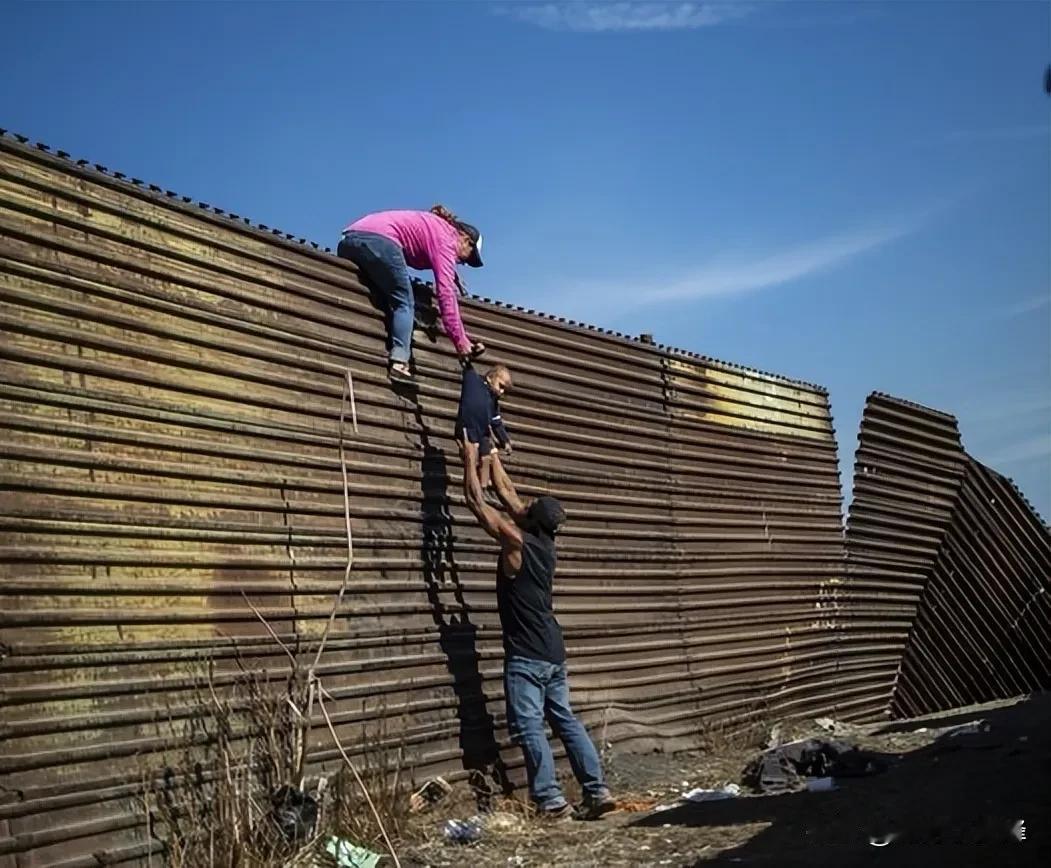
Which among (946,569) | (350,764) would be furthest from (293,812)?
(946,569)

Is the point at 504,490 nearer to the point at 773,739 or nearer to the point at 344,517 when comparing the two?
the point at 344,517

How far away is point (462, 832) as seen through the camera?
6609 millimetres

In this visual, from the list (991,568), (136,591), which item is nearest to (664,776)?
(136,591)

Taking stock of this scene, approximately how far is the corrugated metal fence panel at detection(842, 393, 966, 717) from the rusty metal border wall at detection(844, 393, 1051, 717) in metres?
0.01

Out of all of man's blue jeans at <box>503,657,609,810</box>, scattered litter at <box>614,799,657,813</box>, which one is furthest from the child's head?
scattered litter at <box>614,799,657,813</box>

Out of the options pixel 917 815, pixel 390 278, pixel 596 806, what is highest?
pixel 390 278

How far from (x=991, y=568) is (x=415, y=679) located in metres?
8.84

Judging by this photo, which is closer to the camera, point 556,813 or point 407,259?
point 556,813

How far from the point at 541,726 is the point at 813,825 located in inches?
62.7

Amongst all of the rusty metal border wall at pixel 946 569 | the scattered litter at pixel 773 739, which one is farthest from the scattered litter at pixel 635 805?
the rusty metal border wall at pixel 946 569

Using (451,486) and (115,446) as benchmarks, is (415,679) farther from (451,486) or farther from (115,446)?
(115,446)

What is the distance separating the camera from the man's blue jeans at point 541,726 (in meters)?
7.19

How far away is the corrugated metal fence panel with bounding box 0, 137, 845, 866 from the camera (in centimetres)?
530

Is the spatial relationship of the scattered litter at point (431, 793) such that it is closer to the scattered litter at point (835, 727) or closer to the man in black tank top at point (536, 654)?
the man in black tank top at point (536, 654)
